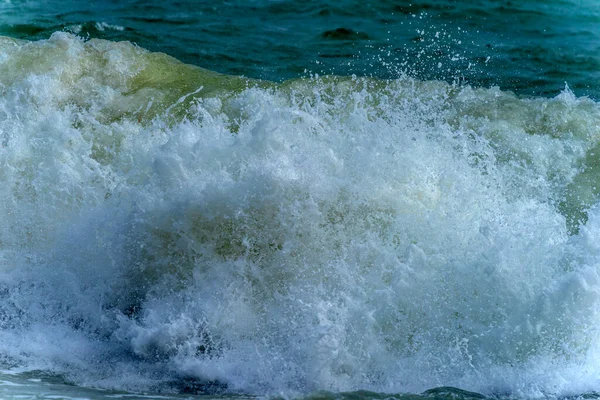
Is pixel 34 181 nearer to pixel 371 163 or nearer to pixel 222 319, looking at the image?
pixel 222 319

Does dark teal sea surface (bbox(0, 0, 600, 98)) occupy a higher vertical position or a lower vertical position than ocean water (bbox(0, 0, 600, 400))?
higher

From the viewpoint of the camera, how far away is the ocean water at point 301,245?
3.57m

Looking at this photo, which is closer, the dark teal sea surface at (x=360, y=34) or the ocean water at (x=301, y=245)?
the ocean water at (x=301, y=245)

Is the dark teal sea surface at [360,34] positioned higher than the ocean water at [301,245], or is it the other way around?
the dark teal sea surface at [360,34]

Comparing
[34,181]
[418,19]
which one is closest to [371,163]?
[34,181]

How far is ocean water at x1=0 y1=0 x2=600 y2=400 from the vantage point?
3.57 metres

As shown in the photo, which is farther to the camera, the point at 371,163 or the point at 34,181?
the point at 34,181

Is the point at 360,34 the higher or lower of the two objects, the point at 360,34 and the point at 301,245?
the higher

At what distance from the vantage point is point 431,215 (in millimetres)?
4059

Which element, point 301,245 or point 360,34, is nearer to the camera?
point 301,245

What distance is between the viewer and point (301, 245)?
13.3 feet

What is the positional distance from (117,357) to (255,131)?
1419 millimetres

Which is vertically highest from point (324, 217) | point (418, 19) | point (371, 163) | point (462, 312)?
point (418, 19)

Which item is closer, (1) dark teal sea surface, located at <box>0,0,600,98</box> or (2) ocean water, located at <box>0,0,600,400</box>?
(2) ocean water, located at <box>0,0,600,400</box>
